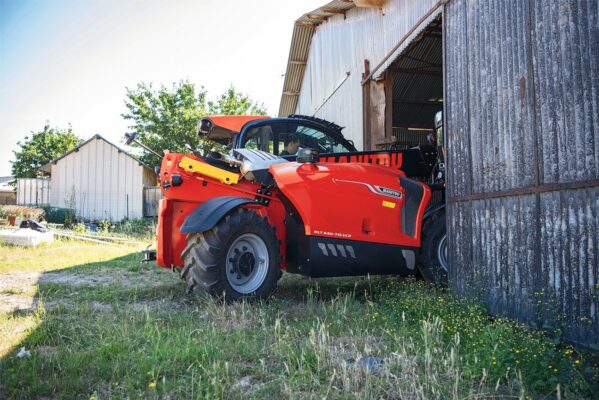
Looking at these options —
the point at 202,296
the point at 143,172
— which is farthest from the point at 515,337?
the point at 143,172

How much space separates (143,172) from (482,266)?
23.4 metres

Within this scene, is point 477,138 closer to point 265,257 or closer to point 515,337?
point 515,337

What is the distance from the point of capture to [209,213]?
513 cm

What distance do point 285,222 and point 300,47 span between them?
1330cm

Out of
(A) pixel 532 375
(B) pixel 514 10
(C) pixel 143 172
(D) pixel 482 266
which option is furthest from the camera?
(C) pixel 143 172

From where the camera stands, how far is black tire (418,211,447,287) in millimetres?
6078

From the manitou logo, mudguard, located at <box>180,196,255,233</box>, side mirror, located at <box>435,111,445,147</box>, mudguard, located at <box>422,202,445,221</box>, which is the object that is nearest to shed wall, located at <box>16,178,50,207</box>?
mudguard, located at <box>180,196,255,233</box>

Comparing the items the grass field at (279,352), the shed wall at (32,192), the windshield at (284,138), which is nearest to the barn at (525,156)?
the grass field at (279,352)

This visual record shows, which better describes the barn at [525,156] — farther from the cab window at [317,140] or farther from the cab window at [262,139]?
the cab window at [262,139]

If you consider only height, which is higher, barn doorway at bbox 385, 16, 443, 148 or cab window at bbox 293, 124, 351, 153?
barn doorway at bbox 385, 16, 443, 148

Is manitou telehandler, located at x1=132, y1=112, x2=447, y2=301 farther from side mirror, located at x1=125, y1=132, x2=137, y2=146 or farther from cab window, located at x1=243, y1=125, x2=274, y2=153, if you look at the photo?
cab window, located at x1=243, y1=125, x2=274, y2=153

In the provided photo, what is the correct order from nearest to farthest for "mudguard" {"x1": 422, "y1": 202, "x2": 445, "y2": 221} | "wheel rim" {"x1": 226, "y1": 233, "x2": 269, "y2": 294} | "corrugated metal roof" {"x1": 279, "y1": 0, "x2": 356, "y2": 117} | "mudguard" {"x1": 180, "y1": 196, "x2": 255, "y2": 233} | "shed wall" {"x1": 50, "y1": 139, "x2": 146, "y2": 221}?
"mudguard" {"x1": 180, "y1": 196, "x2": 255, "y2": 233} → "wheel rim" {"x1": 226, "y1": 233, "x2": 269, "y2": 294} → "mudguard" {"x1": 422, "y1": 202, "x2": 445, "y2": 221} → "corrugated metal roof" {"x1": 279, "y1": 0, "x2": 356, "y2": 117} → "shed wall" {"x1": 50, "y1": 139, "x2": 146, "y2": 221}

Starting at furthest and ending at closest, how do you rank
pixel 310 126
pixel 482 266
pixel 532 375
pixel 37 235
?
pixel 37 235 < pixel 310 126 < pixel 482 266 < pixel 532 375

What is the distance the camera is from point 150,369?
324 cm
